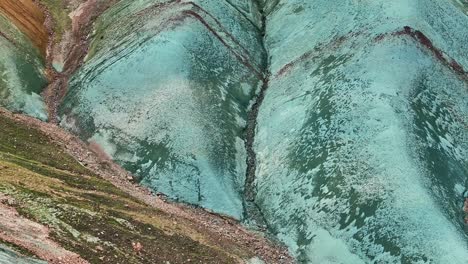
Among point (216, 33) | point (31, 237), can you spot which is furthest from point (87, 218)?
point (216, 33)

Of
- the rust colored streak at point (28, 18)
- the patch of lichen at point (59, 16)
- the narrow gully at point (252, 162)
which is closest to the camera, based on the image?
the narrow gully at point (252, 162)

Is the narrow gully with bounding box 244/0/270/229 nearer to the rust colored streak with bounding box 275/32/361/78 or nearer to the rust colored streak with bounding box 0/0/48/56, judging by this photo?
the rust colored streak with bounding box 275/32/361/78

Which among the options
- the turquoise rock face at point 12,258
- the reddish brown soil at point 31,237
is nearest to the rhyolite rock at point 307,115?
the reddish brown soil at point 31,237

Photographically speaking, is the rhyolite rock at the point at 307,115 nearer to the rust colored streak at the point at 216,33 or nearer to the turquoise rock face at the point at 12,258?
the rust colored streak at the point at 216,33

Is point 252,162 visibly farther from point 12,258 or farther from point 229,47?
point 12,258

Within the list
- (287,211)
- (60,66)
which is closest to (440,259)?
(287,211)

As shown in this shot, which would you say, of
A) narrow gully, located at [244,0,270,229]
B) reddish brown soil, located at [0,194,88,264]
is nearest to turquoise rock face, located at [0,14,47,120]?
narrow gully, located at [244,0,270,229]

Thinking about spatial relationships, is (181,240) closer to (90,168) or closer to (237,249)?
(237,249)
